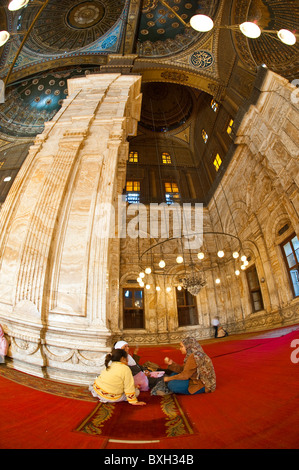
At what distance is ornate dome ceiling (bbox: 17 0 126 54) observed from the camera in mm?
11305

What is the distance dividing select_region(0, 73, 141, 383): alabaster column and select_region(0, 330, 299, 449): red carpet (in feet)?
1.47

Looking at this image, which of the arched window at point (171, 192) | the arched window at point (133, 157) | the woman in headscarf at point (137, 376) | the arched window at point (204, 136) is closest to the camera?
the woman in headscarf at point (137, 376)

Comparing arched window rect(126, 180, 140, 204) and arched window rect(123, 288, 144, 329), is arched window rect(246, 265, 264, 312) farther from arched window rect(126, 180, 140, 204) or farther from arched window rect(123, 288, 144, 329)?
arched window rect(126, 180, 140, 204)

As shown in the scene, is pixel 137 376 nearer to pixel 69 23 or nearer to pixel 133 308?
pixel 133 308

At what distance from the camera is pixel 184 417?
5.33 ft

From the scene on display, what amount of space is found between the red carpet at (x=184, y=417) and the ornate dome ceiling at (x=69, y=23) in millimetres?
14933

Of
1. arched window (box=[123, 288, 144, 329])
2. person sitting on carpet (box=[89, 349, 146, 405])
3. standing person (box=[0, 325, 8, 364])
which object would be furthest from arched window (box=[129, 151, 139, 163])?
person sitting on carpet (box=[89, 349, 146, 405])

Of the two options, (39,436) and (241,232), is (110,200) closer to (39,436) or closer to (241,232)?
(39,436)

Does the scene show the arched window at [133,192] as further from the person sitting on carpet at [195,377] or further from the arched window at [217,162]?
the person sitting on carpet at [195,377]

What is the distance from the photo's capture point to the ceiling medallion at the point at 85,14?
38.2 feet

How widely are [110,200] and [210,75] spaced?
33.1 feet

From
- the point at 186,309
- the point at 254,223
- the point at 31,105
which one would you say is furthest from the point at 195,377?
the point at 31,105

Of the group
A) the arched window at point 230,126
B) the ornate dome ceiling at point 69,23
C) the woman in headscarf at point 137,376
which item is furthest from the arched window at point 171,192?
the woman in headscarf at point 137,376

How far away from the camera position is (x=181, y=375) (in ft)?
7.57
